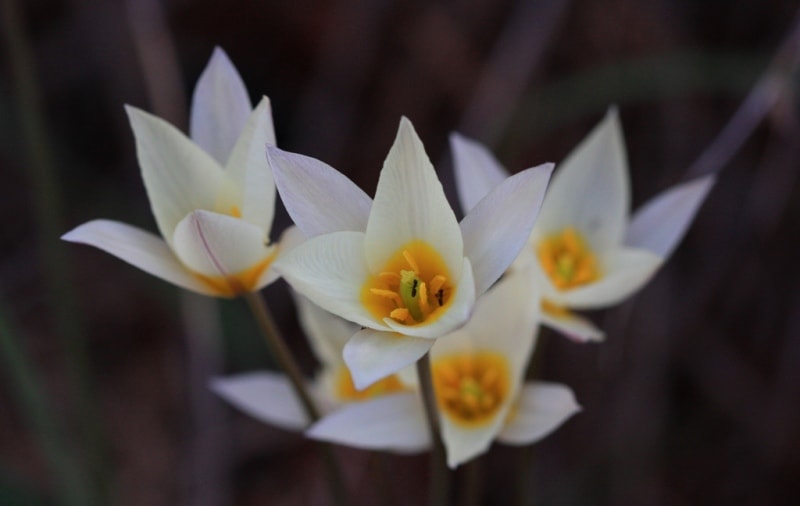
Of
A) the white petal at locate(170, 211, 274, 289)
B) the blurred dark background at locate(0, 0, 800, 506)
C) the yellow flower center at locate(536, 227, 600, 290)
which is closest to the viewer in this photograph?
the white petal at locate(170, 211, 274, 289)

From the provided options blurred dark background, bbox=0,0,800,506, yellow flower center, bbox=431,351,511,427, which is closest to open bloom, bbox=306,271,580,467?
yellow flower center, bbox=431,351,511,427

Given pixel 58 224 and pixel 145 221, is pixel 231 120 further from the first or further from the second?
pixel 145 221

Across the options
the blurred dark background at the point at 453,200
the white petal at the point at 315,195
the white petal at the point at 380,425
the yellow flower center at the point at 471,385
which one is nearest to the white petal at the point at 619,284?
the yellow flower center at the point at 471,385

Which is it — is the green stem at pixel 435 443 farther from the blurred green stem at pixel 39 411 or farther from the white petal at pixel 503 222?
the blurred green stem at pixel 39 411

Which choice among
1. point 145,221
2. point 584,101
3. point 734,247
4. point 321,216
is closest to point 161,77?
point 145,221

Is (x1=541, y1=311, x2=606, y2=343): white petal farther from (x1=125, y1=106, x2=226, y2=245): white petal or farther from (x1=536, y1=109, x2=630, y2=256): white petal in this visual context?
(x1=125, y1=106, x2=226, y2=245): white petal

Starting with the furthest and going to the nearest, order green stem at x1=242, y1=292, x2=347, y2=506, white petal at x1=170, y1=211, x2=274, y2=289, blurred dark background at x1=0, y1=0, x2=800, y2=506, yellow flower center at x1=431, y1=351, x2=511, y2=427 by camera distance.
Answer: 1. blurred dark background at x1=0, y1=0, x2=800, y2=506
2. yellow flower center at x1=431, y1=351, x2=511, y2=427
3. green stem at x1=242, y1=292, x2=347, y2=506
4. white petal at x1=170, y1=211, x2=274, y2=289
